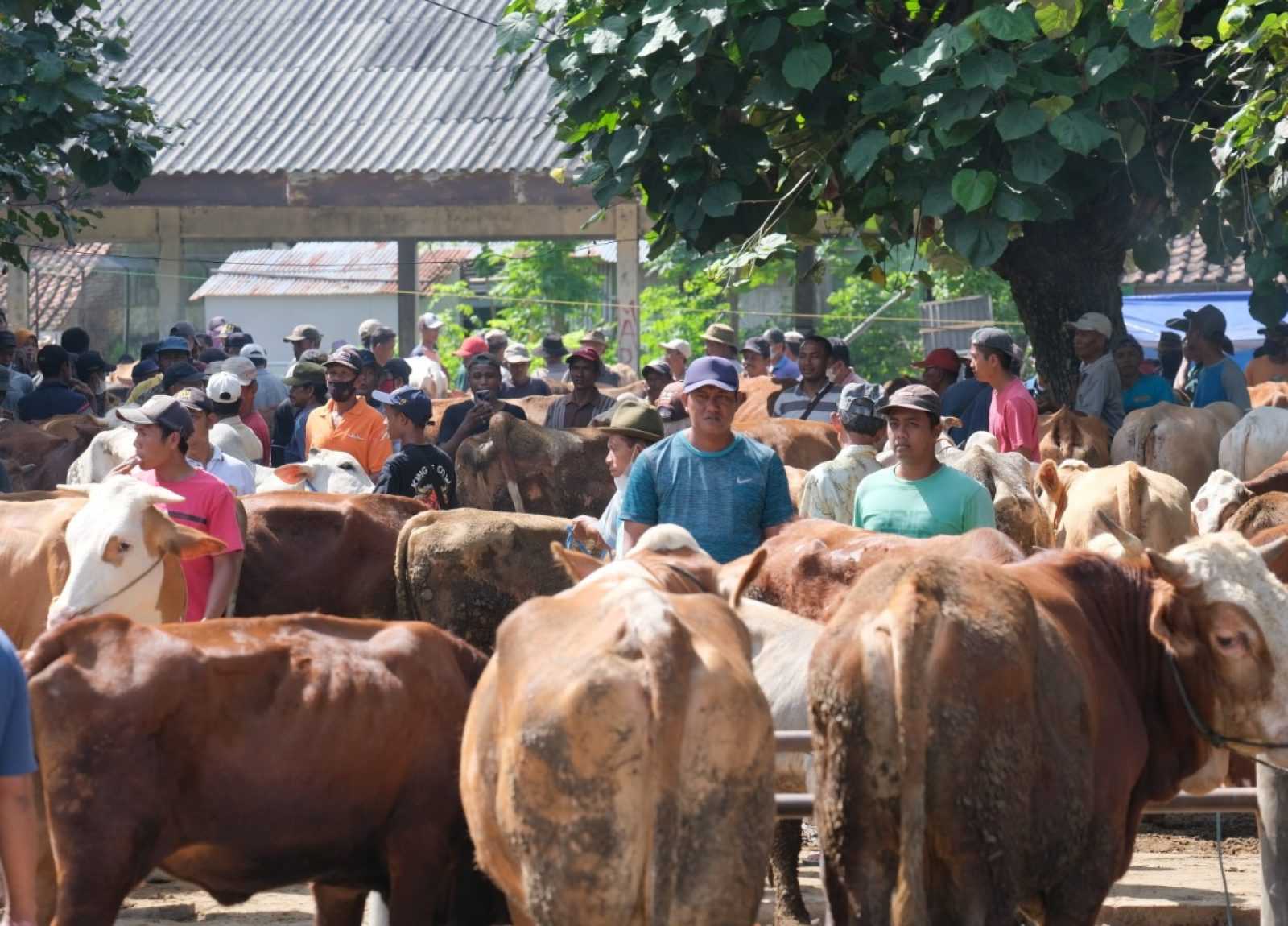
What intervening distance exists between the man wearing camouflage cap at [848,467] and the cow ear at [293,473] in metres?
2.84

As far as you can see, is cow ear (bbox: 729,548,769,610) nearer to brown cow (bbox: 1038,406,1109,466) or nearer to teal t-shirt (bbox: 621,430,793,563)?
teal t-shirt (bbox: 621,430,793,563)

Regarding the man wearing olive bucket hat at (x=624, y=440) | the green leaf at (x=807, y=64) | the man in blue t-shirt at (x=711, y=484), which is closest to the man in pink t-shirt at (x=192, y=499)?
the man wearing olive bucket hat at (x=624, y=440)

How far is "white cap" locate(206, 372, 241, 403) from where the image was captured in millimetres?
10594

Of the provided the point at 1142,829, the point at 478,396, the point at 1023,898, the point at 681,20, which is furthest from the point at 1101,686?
the point at 478,396

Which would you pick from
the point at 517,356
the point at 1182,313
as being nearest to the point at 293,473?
the point at 517,356

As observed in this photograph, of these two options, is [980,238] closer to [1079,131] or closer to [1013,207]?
[1013,207]

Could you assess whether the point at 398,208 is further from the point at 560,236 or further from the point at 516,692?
the point at 516,692

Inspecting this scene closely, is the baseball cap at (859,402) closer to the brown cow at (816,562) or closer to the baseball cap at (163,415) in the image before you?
the brown cow at (816,562)

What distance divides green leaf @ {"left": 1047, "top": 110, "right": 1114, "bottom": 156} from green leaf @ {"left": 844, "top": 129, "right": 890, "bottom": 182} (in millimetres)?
909

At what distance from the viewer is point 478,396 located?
12227 millimetres

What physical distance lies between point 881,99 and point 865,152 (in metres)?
0.38

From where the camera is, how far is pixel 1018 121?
9.63 m

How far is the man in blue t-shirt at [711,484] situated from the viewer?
6.84m

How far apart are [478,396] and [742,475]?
18.2ft
